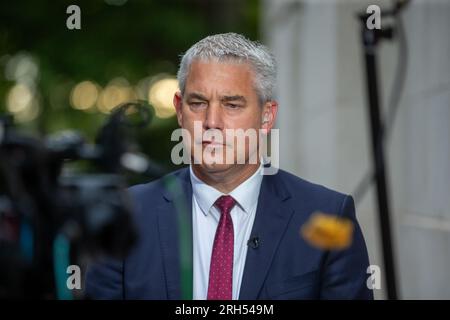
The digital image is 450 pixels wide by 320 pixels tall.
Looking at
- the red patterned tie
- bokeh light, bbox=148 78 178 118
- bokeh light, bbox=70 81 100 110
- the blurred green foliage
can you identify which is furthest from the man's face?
bokeh light, bbox=70 81 100 110

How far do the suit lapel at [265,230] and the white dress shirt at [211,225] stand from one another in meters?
0.02

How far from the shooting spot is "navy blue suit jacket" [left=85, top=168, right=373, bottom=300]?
6.28 ft

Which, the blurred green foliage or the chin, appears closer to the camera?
the chin

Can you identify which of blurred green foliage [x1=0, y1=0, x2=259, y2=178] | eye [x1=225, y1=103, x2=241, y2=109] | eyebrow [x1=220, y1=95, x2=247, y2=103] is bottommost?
eye [x1=225, y1=103, x2=241, y2=109]

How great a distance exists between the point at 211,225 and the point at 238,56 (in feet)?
1.32

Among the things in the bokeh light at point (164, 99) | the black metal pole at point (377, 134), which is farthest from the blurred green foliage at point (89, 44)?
the black metal pole at point (377, 134)

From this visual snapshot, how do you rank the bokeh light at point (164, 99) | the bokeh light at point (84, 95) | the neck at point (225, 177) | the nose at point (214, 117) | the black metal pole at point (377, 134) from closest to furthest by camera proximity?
the nose at point (214, 117) < the neck at point (225, 177) < the black metal pole at point (377, 134) < the bokeh light at point (164, 99) < the bokeh light at point (84, 95)

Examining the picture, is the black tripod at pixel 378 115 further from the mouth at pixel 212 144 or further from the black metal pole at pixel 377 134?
the mouth at pixel 212 144

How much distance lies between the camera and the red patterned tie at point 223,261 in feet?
6.26

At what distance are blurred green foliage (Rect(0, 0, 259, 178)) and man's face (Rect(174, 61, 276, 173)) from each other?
116 inches

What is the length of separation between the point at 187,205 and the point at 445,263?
100cm

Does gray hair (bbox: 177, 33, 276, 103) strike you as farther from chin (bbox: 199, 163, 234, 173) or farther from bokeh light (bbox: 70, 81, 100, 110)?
bokeh light (bbox: 70, 81, 100, 110)

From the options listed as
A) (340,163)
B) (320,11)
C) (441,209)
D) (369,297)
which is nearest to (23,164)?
(369,297)

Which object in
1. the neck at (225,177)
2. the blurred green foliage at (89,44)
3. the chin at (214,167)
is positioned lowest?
the neck at (225,177)
